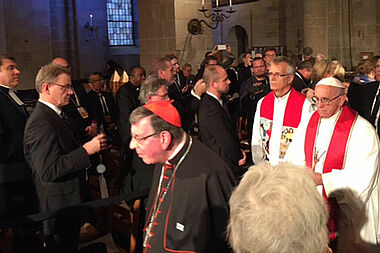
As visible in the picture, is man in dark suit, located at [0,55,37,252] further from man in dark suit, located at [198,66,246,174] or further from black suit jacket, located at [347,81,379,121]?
black suit jacket, located at [347,81,379,121]

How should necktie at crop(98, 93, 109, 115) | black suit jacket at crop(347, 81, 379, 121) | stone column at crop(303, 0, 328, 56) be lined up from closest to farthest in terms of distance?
black suit jacket at crop(347, 81, 379, 121)
necktie at crop(98, 93, 109, 115)
stone column at crop(303, 0, 328, 56)

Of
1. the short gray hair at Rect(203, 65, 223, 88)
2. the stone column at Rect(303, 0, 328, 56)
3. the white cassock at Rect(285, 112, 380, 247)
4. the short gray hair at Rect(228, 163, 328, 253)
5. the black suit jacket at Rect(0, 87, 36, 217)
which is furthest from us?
the stone column at Rect(303, 0, 328, 56)

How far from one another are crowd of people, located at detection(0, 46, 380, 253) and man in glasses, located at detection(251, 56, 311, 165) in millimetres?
12

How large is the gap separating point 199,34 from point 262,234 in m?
8.93

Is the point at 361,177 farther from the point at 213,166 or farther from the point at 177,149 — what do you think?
the point at 177,149

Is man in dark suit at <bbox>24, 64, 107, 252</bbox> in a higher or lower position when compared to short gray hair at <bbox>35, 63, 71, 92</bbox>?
lower

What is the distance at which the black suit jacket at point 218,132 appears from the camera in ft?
15.0

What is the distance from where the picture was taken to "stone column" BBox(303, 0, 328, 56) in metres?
A: 14.9

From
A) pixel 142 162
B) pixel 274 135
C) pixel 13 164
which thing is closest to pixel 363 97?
pixel 274 135

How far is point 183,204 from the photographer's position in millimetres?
2318

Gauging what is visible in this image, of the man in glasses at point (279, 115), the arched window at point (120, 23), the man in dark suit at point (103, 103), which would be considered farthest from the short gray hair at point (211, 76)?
the arched window at point (120, 23)

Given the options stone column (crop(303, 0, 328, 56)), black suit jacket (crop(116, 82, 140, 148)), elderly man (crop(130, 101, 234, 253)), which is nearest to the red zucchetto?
elderly man (crop(130, 101, 234, 253))

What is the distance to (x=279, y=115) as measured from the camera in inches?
183

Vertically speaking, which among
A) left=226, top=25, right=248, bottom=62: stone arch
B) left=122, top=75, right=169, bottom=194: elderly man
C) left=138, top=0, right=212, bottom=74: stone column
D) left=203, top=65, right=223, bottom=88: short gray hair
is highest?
left=226, top=25, right=248, bottom=62: stone arch
